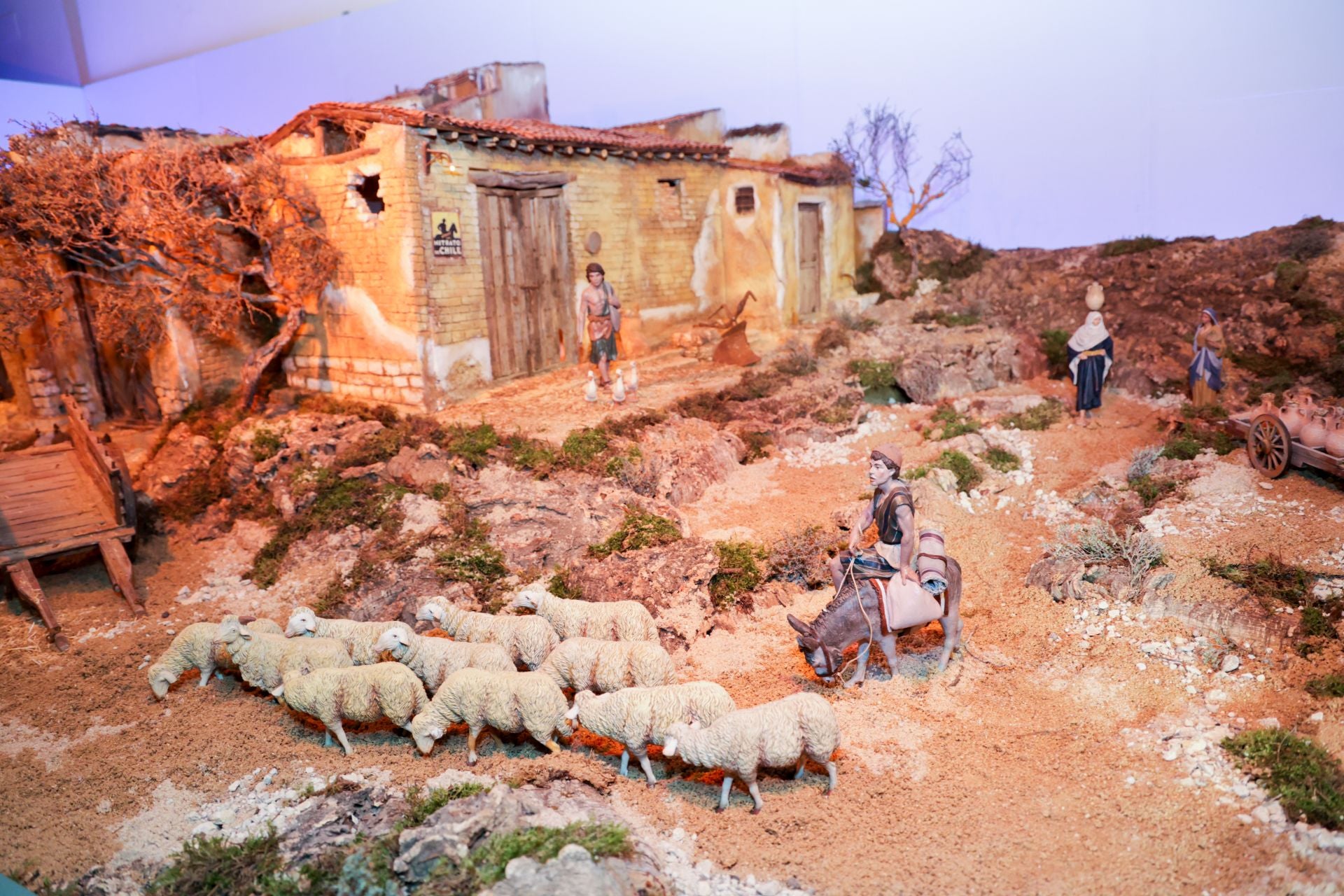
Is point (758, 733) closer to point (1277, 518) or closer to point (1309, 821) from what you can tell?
point (1309, 821)

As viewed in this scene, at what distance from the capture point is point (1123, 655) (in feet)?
22.4

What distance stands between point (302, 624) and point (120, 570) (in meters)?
3.18

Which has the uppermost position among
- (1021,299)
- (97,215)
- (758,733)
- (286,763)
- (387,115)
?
(387,115)

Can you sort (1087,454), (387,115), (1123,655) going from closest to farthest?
(1123,655), (1087,454), (387,115)

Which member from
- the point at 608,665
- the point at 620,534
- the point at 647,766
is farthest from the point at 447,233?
the point at 647,766

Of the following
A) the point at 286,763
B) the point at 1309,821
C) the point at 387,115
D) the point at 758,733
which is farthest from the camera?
the point at 387,115

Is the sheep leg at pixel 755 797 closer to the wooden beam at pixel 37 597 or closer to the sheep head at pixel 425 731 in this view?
the sheep head at pixel 425 731

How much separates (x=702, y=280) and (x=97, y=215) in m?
9.84

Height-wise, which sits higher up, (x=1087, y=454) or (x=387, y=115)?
(x=387, y=115)

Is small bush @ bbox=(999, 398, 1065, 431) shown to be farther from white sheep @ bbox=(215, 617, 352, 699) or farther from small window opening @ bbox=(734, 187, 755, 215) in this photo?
white sheep @ bbox=(215, 617, 352, 699)

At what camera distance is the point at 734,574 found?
8359mm

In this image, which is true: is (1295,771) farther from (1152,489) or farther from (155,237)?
(155,237)

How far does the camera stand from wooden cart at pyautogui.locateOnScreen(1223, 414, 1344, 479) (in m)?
8.22

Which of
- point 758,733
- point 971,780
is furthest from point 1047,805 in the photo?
point 758,733
